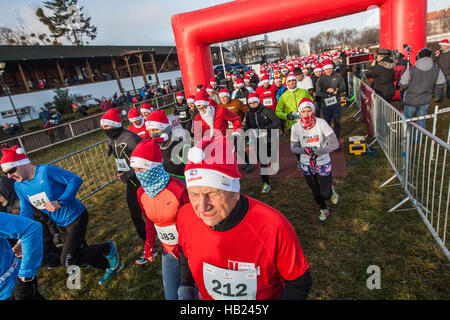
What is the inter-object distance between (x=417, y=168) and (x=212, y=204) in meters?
3.68

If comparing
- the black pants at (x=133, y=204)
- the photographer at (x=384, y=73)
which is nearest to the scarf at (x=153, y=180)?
the black pants at (x=133, y=204)

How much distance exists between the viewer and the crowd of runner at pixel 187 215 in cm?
160

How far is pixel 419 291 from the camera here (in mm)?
2836

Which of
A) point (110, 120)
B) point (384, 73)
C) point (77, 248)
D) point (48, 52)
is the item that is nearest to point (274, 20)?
point (384, 73)

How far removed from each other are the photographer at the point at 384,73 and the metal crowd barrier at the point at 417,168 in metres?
1.23

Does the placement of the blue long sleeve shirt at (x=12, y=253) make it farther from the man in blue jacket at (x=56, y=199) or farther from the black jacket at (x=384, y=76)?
the black jacket at (x=384, y=76)

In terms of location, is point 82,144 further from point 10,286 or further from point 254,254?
point 254,254

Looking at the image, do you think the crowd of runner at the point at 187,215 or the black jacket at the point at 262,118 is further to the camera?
the black jacket at the point at 262,118

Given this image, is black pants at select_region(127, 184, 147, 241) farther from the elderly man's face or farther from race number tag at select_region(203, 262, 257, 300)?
the elderly man's face

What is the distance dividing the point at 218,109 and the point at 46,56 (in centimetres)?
2711

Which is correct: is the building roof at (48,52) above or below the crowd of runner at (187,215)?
above

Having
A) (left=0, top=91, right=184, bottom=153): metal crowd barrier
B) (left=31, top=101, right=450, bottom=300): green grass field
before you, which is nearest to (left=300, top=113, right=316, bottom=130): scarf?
(left=31, top=101, right=450, bottom=300): green grass field

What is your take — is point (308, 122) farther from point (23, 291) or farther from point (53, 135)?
point (53, 135)
